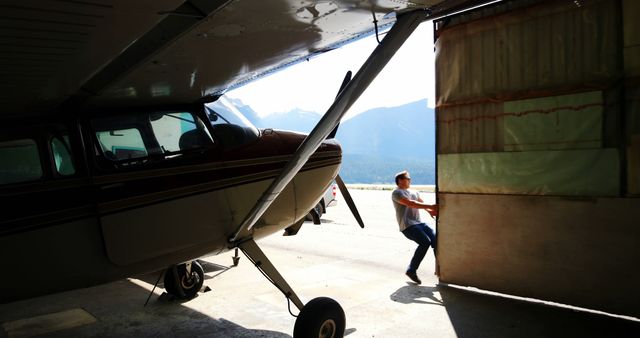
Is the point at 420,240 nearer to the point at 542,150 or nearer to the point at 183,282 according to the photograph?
the point at 542,150

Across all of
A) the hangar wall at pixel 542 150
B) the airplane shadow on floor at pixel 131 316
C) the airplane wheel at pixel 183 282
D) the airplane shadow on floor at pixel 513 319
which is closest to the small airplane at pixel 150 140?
the airplane shadow on floor at pixel 131 316

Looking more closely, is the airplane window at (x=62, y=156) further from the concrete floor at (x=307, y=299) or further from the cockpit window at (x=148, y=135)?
the concrete floor at (x=307, y=299)

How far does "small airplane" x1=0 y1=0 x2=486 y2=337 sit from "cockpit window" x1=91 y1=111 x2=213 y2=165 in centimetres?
1

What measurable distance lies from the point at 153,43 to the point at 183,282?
3.81 m

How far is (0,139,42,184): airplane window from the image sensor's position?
3.24 metres

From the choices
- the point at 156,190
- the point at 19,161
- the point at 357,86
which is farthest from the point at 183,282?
the point at 357,86

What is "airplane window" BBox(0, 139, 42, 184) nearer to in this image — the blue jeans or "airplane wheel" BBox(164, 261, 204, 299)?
"airplane wheel" BBox(164, 261, 204, 299)

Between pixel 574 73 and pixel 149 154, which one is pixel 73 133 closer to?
pixel 149 154

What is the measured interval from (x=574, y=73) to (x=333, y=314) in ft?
11.4

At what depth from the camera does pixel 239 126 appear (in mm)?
4230

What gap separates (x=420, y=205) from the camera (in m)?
6.25

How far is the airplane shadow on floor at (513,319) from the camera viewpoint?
4406 mm

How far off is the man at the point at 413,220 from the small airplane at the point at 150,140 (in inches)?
91.3

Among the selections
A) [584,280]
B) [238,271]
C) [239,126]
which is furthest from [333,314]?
[238,271]
